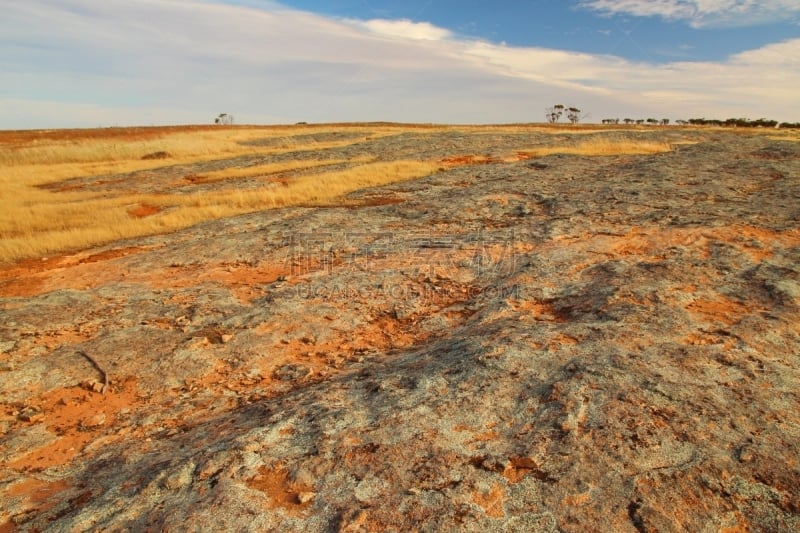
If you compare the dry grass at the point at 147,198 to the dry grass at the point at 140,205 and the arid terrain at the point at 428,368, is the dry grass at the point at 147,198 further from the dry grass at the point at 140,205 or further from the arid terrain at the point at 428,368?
the arid terrain at the point at 428,368

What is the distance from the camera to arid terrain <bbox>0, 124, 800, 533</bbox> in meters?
2.67

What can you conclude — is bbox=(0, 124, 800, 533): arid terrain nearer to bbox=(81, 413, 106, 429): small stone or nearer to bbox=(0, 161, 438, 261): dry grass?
bbox=(81, 413, 106, 429): small stone

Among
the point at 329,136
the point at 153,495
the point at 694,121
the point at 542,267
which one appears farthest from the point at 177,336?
the point at 694,121

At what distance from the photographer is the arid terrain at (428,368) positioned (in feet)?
8.77

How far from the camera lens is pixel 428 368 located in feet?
13.8

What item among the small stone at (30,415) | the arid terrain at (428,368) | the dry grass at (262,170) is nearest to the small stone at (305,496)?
the arid terrain at (428,368)

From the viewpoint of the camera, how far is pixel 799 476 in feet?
8.54

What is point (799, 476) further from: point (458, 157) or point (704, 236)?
point (458, 157)

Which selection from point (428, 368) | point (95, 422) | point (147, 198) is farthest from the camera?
point (147, 198)

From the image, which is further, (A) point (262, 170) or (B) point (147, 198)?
(A) point (262, 170)

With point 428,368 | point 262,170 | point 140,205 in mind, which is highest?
point 428,368

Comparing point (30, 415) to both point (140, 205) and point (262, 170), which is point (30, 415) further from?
point (262, 170)

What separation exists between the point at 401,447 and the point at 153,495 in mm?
1599

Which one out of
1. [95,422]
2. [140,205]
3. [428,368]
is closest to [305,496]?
[428,368]
